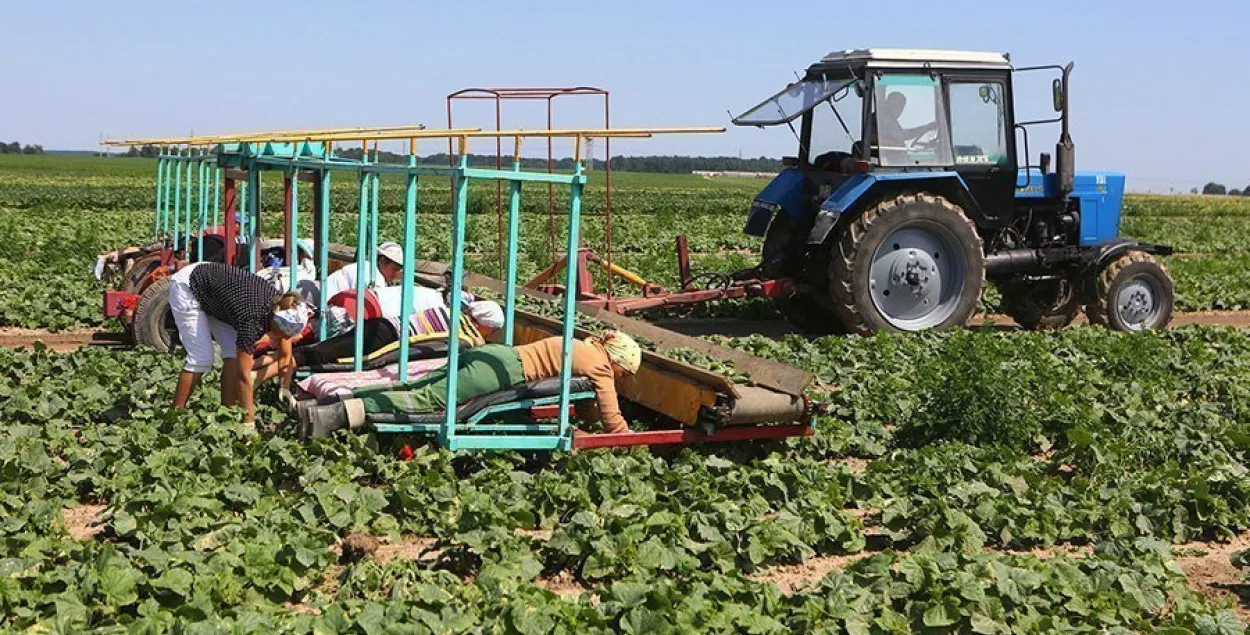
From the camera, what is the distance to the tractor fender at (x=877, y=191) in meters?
12.0

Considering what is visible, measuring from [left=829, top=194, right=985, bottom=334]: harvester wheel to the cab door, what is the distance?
415 mm

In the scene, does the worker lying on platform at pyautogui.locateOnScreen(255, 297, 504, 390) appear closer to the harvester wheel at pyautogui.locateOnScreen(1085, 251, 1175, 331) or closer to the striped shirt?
the striped shirt

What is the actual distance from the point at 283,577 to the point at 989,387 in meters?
4.69

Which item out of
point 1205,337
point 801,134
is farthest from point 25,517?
point 1205,337

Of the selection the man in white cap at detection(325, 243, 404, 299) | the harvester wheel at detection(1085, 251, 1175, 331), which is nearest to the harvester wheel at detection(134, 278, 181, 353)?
the man in white cap at detection(325, 243, 404, 299)

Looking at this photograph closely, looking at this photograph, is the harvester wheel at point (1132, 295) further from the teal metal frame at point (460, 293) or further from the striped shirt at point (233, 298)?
the striped shirt at point (233, 298)

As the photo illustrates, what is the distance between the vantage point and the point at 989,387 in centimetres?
853

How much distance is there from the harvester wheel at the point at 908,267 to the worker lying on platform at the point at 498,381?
453 cm

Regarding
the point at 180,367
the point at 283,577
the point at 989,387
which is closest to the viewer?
the point at 283,577

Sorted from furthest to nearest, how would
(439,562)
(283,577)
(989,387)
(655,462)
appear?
1. (989,387)
2. (655,462)
3. (439,562)
4. (283,577)

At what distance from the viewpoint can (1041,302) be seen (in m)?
14.1

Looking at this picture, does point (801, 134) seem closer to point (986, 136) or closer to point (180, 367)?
point (986, 136)

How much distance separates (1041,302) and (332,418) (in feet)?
28.6

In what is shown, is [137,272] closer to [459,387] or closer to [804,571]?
[459,387]
